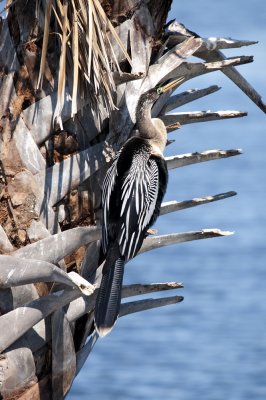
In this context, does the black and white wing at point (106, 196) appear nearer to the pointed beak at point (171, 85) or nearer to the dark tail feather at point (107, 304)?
the dark tail feather at point (107, 304)

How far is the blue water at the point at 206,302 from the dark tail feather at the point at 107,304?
349 cm

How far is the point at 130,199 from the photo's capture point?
4.22m

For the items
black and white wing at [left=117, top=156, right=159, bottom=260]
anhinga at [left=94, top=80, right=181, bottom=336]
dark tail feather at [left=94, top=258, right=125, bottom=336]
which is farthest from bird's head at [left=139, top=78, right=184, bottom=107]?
dark tail feather at [left=94, top=258, right=125, bottom=336]

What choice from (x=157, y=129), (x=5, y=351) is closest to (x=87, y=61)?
(x=157, y=129)

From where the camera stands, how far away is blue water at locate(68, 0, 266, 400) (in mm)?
7582

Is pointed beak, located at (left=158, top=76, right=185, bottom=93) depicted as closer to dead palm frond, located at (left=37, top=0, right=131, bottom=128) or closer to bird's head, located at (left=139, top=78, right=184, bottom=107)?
bird's head, located at (left=139, top=78, right=184, bottom=107)

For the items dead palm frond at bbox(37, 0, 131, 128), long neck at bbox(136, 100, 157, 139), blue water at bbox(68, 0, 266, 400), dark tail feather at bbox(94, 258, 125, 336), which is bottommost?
blue water at bbox(68, 0, 266, 400)

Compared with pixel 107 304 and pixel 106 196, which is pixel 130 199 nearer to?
pixel 106 196

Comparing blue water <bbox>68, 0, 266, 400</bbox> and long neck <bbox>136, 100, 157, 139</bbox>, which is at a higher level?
long neck <bbox>136, 100, 157, 139</bbox>

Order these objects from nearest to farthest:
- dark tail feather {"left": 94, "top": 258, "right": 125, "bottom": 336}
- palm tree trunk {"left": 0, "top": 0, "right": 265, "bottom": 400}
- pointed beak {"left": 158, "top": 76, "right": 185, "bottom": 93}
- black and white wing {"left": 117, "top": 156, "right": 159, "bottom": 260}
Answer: palm tree trunk {"left": 0, "top": 0, "right": 265, "bottom": 400}, dark tail feather {"left": 94, "top": 258, "right": 125, "bottom": 336}, pointed beak {"left": 158, "top": 76, "right": 185, "bottom": 93}, black and white wing {"left": 117, "top": 156, "right": 159, "bottom": 260}

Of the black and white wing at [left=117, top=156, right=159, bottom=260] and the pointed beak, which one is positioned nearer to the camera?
the pointed beak

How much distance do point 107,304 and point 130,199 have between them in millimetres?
513

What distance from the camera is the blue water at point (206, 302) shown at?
7582mm

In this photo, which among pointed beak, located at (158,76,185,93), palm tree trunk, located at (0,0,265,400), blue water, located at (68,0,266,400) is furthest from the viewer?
blue water, located at (68,0,266,400)
